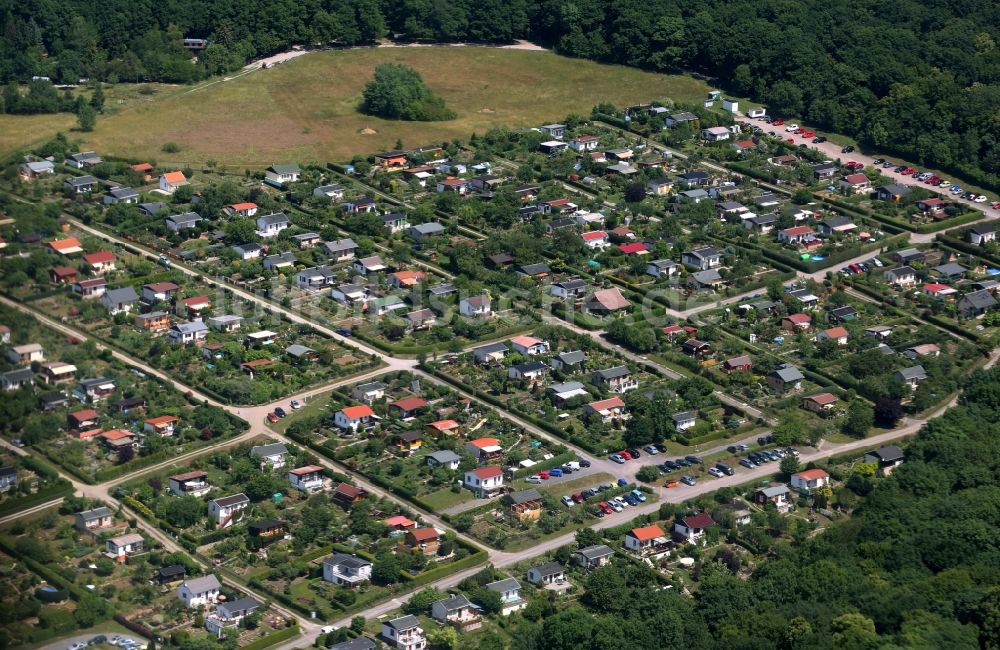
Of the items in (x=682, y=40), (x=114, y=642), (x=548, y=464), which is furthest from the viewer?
(x=682, y=40)

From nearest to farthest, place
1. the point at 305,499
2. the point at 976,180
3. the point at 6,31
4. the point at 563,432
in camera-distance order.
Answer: the point at 305,499, the point at 563,432, the point at 976,180, the point at 6,31

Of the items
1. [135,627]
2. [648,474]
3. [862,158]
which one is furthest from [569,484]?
[862,158]

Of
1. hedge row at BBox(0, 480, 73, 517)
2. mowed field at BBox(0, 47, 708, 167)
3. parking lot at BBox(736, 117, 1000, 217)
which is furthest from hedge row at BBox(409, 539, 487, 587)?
parking lot at BBox(736, 117, 1000, 217)

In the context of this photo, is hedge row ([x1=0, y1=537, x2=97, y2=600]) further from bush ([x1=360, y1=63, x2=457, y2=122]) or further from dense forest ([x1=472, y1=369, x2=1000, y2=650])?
bush ([x1=360, y1=63, x2=457, y2=122])

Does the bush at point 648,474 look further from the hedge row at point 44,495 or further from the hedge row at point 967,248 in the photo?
the hedge row at point 967,248

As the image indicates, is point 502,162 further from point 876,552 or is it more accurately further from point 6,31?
point 876,552

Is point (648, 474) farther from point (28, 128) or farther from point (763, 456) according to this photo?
point (28, 128)

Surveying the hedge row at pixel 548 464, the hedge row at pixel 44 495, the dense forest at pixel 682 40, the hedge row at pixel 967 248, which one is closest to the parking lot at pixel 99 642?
the hedge row at pixel 44 495

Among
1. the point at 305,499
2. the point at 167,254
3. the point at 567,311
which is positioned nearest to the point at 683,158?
the point at 567,311
